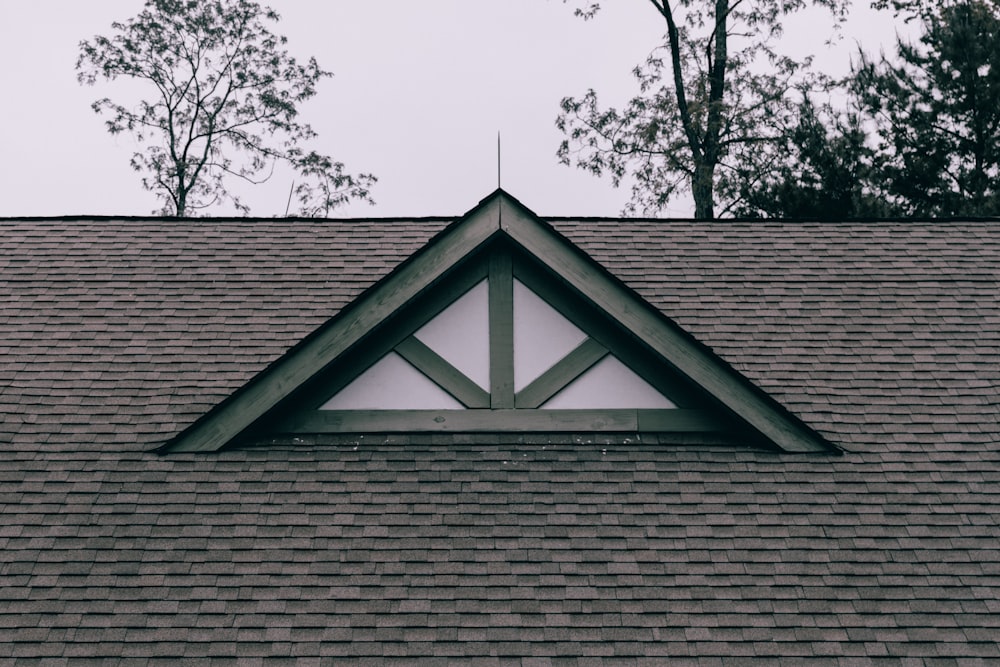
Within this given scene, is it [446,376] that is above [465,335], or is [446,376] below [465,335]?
below

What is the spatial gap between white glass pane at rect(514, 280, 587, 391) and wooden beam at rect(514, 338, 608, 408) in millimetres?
51

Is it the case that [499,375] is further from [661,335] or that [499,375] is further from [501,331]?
[661,335]

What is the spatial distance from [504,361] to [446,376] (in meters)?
0.40

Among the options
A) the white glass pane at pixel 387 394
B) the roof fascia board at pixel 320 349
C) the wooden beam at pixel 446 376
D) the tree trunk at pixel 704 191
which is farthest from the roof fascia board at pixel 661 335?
the tree trunk at pixel 704 191

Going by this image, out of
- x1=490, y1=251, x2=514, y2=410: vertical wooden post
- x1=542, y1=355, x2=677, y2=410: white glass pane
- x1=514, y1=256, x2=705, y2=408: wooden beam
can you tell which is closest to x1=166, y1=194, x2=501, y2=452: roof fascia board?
x1=490, y1=251, x2=514, y2=410: vertical wooden post

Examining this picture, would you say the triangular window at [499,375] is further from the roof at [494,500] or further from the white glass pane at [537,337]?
the roof at [494,500]

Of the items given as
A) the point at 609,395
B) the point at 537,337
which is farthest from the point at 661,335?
the point at 537,337

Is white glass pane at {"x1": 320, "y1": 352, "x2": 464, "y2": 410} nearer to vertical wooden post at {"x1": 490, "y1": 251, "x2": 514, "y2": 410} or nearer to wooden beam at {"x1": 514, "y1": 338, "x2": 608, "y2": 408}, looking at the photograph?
vertical wooden post at {"x1": 490, "y1": 251, "x2": 514, "y2": 410}

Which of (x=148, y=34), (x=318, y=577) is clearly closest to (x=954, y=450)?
(x=318, y=577)

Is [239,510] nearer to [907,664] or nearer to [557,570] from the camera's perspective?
[557,570]

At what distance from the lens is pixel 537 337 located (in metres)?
6.44

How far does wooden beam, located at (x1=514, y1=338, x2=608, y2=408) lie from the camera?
6.32 m

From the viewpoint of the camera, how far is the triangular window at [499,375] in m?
6.29

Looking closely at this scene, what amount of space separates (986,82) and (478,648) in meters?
21.7
